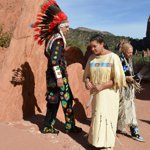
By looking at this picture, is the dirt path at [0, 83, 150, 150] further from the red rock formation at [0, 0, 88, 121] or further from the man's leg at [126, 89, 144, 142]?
the red rock formation at [0, 0, 88, 121]

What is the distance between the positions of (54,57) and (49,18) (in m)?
0.70

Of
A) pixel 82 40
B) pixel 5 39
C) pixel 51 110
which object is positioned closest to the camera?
pixel 51 110

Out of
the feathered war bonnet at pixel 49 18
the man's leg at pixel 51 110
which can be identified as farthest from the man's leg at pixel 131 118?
the feathered war bonnet at pixel 49 18

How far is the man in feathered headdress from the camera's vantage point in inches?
211

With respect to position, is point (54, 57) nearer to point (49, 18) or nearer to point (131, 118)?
point (49, 18)

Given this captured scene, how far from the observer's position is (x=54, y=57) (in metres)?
5.27

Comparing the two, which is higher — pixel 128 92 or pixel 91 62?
pixel 91 62

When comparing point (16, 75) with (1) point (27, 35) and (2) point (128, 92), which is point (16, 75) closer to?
(1) point (27, 35)

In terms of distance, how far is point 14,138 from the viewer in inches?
197

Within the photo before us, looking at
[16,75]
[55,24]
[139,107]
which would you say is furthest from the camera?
[139,107]

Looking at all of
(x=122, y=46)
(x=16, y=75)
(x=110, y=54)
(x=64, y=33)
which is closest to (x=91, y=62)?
(x=110, y=54)

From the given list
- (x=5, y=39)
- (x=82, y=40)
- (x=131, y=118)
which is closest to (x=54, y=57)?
(x=131, y=118)

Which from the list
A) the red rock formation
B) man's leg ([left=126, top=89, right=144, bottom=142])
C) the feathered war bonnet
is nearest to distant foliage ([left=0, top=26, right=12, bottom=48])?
the red rock formation

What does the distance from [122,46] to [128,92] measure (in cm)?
81
